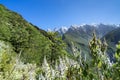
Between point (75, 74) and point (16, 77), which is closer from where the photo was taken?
point (75, 74)

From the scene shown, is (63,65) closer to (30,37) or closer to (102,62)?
(102,62)

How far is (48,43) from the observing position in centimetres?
11306

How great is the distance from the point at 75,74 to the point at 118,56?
192 cm

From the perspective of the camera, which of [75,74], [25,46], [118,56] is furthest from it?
[25,46]

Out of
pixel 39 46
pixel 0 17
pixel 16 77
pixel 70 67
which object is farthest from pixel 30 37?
pixel 70 67

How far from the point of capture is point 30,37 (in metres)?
105

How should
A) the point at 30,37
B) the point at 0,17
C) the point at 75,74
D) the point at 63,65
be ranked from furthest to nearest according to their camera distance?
the point at 0,17 → the point at 30,37 → the point at 63,65 → the point at 75,74

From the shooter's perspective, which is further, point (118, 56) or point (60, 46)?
point (60, 46)

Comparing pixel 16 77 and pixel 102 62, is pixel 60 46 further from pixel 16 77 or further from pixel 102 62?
pixel 102 62

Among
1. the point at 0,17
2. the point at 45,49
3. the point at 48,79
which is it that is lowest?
the point at 48,79

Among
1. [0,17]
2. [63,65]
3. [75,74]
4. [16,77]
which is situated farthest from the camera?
[0,17]

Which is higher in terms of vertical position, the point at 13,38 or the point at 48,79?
the point at 13,38

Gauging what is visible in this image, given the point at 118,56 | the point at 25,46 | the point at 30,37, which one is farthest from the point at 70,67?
the point at 30,37

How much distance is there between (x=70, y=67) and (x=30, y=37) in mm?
94736
